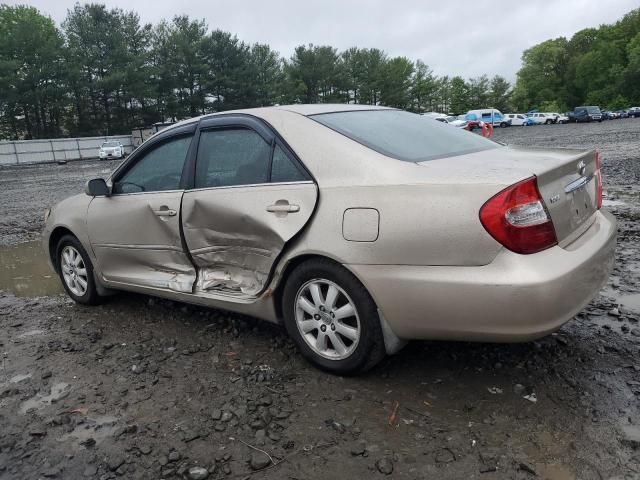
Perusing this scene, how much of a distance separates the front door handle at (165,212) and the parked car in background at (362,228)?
12 millimetres

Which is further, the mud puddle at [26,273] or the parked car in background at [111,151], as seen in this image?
the parked car in background at [111,151]

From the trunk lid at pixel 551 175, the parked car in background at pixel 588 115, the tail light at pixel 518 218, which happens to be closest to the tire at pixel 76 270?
the trunk lid at pixel 551 175

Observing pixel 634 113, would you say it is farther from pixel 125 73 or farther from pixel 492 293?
pixel 492 293

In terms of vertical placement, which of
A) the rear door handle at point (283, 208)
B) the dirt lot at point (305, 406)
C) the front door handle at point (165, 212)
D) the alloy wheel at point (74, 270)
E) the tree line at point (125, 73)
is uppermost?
the tree line at point (125, 73)

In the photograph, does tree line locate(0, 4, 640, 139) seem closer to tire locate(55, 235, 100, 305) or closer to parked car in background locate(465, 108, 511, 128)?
parked car in background locate(465, 108, 511, 128)

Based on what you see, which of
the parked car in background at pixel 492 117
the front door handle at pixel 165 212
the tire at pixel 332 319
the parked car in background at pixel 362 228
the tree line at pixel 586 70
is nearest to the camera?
the parked car in background at pixel 362 228

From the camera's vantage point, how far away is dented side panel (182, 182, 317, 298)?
3.08 m

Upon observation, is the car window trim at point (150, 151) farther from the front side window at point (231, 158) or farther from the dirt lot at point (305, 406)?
the dirt lot at point (305, 406)

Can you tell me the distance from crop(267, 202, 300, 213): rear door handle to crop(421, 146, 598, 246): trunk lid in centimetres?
76

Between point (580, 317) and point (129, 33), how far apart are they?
63370 millimetres

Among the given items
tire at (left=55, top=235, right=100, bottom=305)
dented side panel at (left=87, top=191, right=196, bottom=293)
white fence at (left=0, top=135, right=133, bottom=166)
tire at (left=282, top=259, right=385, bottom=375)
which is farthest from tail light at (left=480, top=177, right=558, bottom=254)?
white fence at (left=0, top=135, right=133, bottom=166)

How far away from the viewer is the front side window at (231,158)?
338cm

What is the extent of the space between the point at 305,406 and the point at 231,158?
1695 millimetres

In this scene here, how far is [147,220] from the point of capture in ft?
13.0
